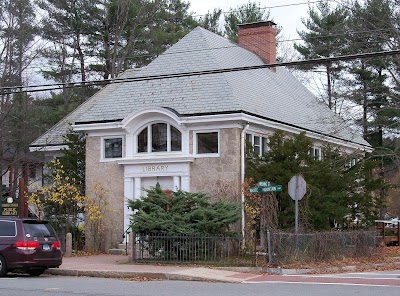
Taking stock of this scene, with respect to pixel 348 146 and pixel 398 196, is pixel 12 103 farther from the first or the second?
pixel 398 196

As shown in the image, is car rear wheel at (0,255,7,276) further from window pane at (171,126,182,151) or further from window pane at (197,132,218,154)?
window pane at (197,132,218,154)

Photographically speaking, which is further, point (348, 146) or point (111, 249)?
point (348, 146)

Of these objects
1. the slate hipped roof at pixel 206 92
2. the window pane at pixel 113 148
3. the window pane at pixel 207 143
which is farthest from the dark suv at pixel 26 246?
the slate hipped roof at pixel 206 92

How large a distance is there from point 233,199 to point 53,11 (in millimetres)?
27794

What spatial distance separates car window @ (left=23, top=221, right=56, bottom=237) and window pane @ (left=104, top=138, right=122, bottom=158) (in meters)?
7.45

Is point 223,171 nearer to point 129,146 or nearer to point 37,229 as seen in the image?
point 129,146

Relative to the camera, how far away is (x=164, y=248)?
21984 mm

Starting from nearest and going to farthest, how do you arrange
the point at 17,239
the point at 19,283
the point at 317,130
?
the point at 19,283
the point at 17,239
the point at 317,130

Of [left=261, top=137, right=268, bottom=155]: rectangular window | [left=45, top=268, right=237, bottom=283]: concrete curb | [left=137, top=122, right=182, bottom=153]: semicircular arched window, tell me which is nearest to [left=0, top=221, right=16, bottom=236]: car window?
[left=45, top=268, right=237, bottom=283]: concrete curb

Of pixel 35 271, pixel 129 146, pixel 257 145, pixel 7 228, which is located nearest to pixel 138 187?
pixel 129 146

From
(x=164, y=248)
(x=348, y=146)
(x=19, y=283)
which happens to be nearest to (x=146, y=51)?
(x=348, y=146)

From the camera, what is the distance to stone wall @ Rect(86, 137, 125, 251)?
27.4m

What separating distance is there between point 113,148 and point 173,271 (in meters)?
9.46

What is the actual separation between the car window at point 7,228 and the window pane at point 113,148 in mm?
8397
